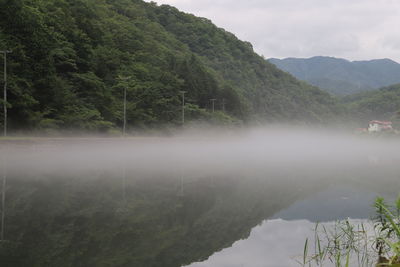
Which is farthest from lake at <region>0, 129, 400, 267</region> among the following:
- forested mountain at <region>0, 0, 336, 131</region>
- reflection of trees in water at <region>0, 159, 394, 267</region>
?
forested mountain at <region>0, 0, 336, 131</region>

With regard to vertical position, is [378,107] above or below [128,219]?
above

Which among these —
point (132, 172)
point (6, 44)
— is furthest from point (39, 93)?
point (132, 172)

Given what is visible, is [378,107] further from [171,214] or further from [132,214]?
[132,214]

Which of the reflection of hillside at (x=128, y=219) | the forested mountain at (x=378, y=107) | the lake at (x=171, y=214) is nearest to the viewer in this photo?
the reflection of hillside at (x=128, y=219)

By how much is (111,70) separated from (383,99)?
14085 cm

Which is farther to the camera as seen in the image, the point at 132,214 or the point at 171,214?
the point at 171,214

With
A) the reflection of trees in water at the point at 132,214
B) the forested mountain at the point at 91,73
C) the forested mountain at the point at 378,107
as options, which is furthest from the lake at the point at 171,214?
the forested mountain at the point at 378,107

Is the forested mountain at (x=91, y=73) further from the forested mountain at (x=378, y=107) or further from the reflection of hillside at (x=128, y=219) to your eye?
the forested mountain at (x=378, y=107)

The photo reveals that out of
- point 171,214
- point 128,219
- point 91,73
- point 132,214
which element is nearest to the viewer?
point 128,219

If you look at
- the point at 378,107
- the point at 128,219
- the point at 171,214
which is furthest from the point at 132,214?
the point at 378,107

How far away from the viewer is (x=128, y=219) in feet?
24.5

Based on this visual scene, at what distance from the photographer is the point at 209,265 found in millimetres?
5172

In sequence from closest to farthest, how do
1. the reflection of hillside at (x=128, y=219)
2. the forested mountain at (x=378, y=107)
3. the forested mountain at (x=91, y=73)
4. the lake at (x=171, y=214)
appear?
the reflection of hillside at (x=128, y=219)
the lake at (x=171, y=214)
the forested mountain at (x=91, y=73)
the forested mountain at (x=378, y=107)

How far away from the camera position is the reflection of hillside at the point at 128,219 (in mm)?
5305
